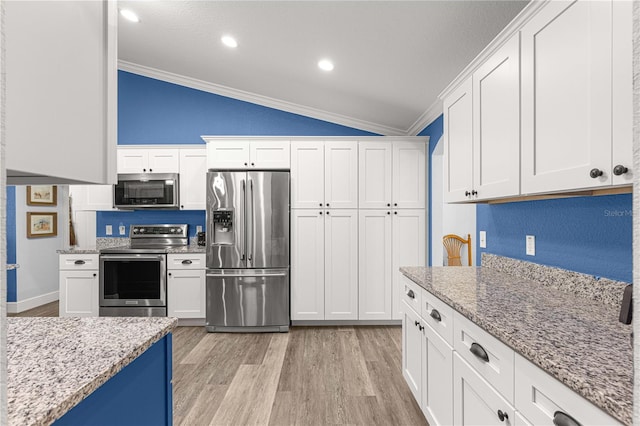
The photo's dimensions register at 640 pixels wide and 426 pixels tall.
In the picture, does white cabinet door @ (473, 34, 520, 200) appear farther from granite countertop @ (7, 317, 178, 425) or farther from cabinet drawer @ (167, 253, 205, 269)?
cabinet drawer @ (167, 253, 205, 269)

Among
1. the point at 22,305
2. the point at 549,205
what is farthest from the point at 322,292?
the point at 22,305

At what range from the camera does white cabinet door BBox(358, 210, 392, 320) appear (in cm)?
373

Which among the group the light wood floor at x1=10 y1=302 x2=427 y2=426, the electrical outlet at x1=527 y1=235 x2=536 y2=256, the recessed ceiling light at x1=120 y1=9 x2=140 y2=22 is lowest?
the light wood floor at x1=10 y1=302 x2=427 y2=426

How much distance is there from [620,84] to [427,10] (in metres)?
1.38

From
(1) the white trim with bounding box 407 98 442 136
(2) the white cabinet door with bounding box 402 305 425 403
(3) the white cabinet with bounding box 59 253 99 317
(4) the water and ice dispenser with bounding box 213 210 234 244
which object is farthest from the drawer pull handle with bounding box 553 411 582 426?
(3) the white cabinet with bounding box 59 253 99 317

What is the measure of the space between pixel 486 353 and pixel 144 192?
12.9 ft

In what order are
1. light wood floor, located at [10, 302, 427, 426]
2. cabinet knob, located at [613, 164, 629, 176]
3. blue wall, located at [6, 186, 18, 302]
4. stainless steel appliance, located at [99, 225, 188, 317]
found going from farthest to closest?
blue wall, located at [6, 186, 18, 302], stainless steel appliance, located at [99, 225, 188, 317], light wood floor, located at [10, 302, 427, 426], cabinet knob, located at [613, 164, 629, 176]

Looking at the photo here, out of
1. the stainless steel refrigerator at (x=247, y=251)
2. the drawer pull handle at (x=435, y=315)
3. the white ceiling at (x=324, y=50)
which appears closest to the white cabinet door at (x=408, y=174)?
the white ceiling at (x=324, y=50)

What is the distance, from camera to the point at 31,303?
471 cm

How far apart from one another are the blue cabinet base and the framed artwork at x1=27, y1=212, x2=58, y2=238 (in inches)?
203

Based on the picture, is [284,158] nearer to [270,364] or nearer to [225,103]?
[225,103]

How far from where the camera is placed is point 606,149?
3.49 feet

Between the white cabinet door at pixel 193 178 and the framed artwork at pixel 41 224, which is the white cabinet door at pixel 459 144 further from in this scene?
the framed artwork at pixel 41 224

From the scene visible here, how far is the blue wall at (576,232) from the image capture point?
1.36m
